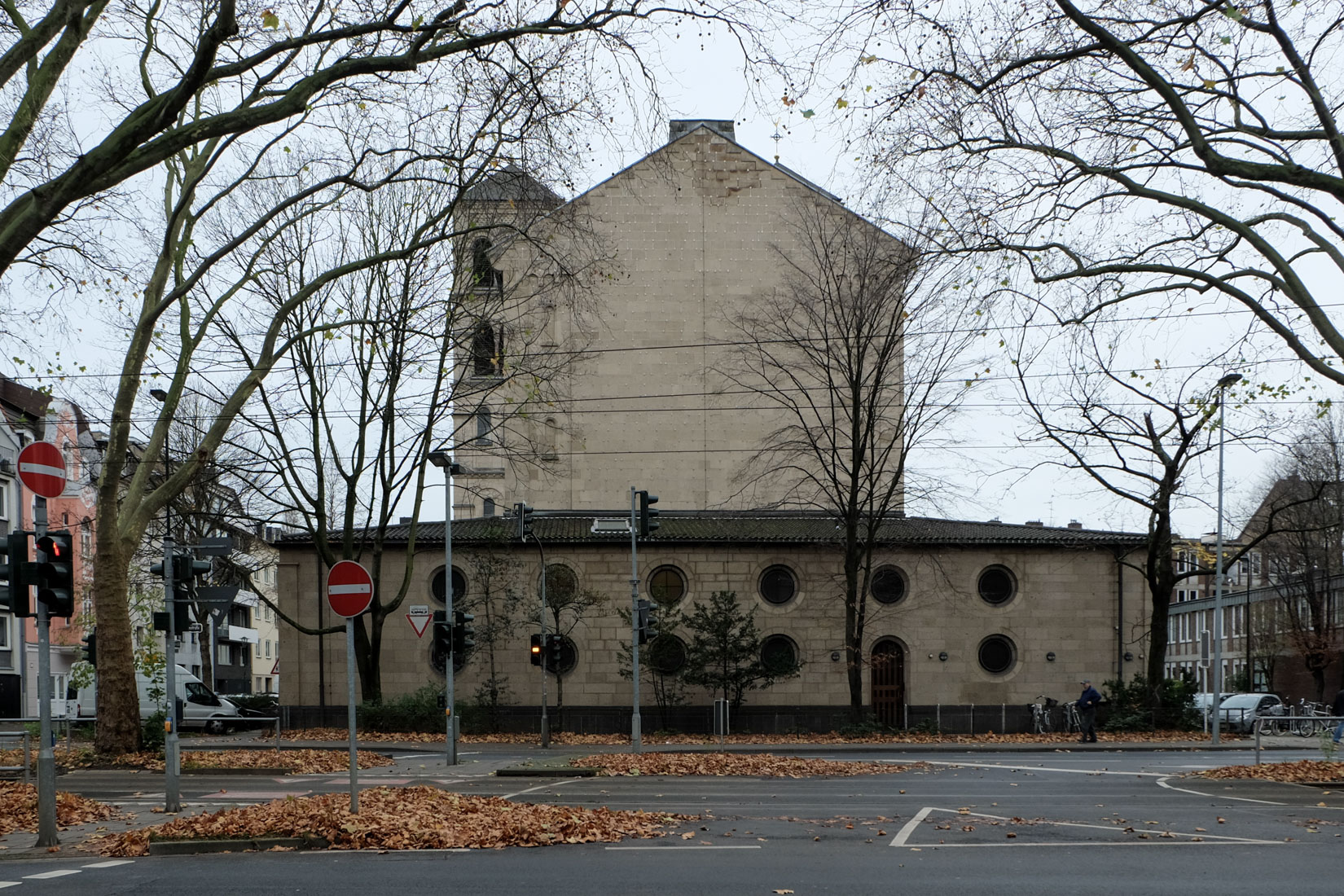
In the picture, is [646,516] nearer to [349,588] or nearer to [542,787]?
[542,787]

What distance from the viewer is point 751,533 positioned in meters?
41.1

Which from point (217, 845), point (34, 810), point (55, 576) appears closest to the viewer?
point (217, 845)

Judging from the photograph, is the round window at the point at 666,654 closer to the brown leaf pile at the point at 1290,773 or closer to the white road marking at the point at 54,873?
the brown leaf pile at the point at 1290,773

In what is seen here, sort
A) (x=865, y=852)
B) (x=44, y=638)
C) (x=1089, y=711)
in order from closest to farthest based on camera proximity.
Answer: (x=865, y=852) → (x=44, y=638) → (x=1089, y=711)

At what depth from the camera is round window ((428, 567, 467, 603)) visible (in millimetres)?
39938

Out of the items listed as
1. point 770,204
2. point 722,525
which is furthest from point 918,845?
point 770,204

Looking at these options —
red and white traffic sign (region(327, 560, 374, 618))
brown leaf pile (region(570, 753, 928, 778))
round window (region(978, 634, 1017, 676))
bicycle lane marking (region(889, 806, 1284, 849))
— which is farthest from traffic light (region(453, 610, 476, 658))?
round window (region(978, 634, 1017, 676))

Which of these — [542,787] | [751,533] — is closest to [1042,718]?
[751,533]

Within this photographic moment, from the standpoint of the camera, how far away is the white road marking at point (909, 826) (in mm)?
13117

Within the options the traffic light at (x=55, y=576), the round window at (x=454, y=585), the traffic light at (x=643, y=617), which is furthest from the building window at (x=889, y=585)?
the traffic light at (x=55, y=576)

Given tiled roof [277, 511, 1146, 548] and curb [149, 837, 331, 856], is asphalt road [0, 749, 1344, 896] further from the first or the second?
tiled roof [277, 511, 1146, 548]

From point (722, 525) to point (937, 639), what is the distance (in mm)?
7549

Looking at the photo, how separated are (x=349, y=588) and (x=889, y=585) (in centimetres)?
2864

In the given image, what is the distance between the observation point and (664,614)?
38594mm
